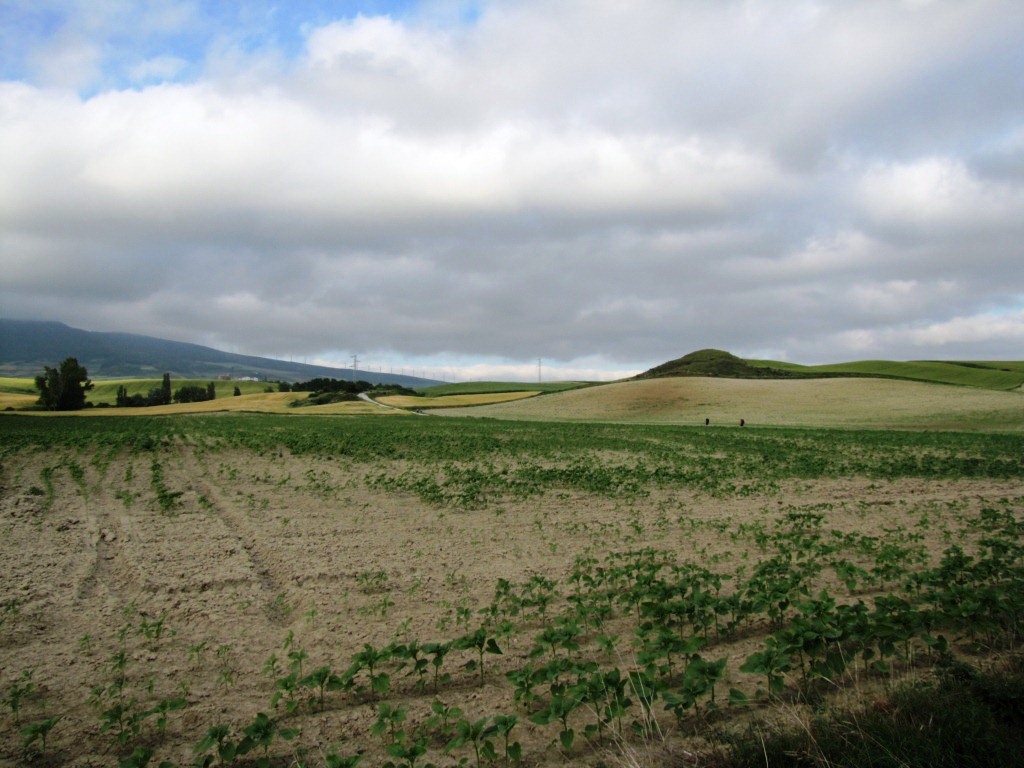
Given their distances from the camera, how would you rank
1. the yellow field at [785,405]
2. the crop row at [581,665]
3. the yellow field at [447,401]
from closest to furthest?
the crop row at [581,665]
the yellow field at [785,405]
the yellow field at [447,401]

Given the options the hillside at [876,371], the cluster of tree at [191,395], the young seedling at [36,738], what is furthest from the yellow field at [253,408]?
the young seedling at [36,738]

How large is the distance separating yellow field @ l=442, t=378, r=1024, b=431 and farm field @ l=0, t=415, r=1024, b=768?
38.7 metres

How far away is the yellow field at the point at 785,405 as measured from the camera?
57531 millimetres

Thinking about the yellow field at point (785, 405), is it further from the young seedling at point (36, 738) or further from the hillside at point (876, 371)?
the young seedling at point (36, 738)

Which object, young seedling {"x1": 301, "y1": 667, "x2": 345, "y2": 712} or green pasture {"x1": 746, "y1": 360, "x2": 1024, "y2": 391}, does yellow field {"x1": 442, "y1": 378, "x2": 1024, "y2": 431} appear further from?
young seedling {"x1": 301, "y1": 667, "x2": 345, "y2": 712}

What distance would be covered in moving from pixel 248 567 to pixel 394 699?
6394 millimetres

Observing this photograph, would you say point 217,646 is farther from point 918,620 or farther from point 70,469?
point 70,469

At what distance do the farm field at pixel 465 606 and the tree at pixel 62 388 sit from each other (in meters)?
93.6

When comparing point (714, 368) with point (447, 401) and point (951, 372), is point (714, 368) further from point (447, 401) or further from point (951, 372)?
point (447, 401)

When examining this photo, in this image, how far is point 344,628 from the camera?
8.91 m

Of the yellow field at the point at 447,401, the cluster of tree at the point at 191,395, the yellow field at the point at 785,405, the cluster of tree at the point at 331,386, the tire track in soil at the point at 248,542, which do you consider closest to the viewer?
the tire track in soil at the point at 248,542

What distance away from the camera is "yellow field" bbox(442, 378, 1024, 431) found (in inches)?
2265

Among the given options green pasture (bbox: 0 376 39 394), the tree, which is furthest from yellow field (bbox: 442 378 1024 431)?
green pasture (bbox: 0 376 39 394)

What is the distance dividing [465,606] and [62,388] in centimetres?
11660
